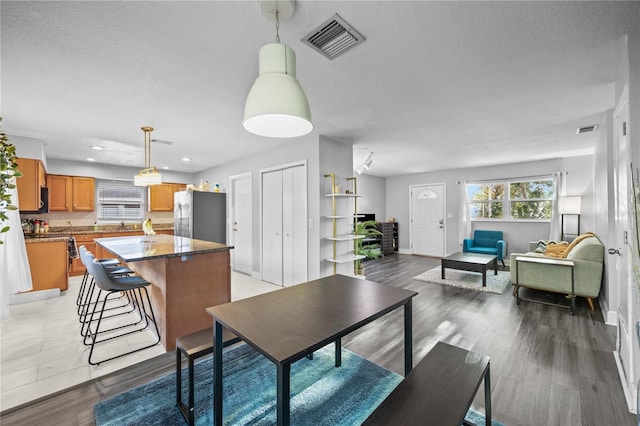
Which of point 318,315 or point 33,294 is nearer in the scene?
point 318,315

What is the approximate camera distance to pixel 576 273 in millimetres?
3492

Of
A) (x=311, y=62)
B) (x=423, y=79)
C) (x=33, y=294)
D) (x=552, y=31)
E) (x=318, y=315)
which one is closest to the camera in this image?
(x=318, y=315)

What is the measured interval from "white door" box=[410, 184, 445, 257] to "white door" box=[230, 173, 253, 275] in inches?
194

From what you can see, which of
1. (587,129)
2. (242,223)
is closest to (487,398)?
(587,129)

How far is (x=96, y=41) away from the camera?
1.86 meters

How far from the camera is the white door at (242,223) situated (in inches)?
219

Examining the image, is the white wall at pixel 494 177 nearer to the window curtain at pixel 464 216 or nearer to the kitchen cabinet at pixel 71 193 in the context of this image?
the window curtain at pixel 464 216

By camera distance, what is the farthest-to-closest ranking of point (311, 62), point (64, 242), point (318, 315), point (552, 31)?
1. point (64, 242)
2. point (311, 62)
3. point (552, 31)
4. point (318, 315)

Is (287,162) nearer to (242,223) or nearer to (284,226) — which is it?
(284,226)

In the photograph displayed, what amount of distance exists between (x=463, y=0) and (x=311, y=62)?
3.49ft

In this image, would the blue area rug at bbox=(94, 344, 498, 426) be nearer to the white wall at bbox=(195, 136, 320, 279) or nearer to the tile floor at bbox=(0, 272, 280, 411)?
the tile floor at bbox=(0, 272, 280, 411)

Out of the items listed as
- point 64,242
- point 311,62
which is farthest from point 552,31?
point 64,242

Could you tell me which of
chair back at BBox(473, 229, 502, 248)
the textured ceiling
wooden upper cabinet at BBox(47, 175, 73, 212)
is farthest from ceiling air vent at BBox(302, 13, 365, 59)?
wooden upper cabinet at BBox(47, 175, 73, 212)

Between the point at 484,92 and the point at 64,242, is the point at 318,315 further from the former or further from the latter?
the point at 64,242
